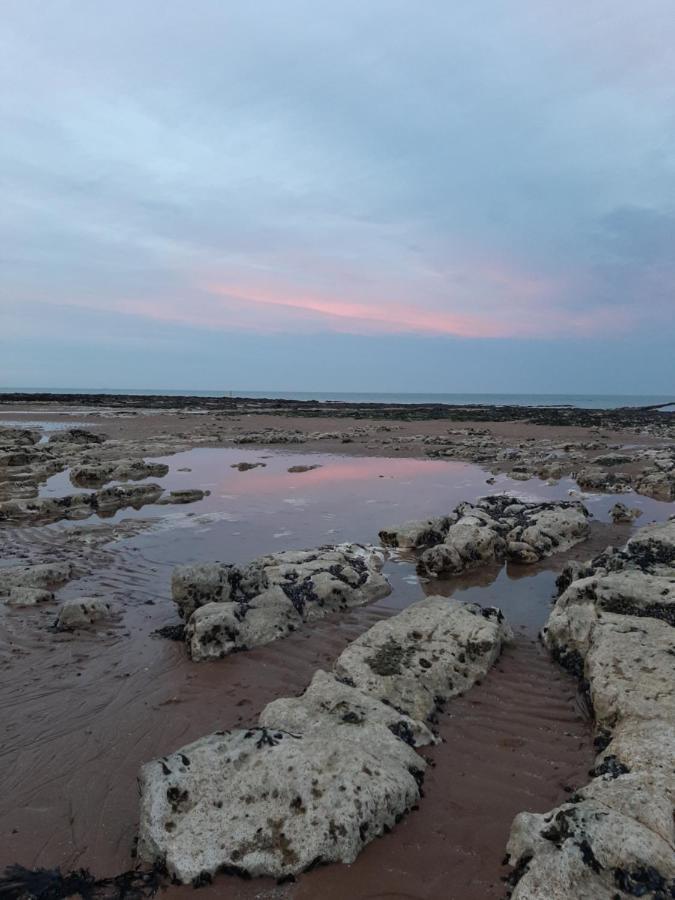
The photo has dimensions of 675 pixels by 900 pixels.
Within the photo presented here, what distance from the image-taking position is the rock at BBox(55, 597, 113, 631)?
845cm

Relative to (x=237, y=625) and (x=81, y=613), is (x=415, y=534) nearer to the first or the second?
(x=237, y=625)

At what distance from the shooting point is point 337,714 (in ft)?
18.3

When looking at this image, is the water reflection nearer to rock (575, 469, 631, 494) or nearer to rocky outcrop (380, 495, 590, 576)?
rocky outcrop (380, 495, 590, 576)

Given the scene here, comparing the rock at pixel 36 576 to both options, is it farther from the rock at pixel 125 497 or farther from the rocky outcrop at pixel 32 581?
the rock at pixel 125 497

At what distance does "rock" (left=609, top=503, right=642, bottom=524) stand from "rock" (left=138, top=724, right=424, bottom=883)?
40.7ft

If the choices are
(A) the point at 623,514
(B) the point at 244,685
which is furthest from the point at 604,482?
(B) the point at 244,685

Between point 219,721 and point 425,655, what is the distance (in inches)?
105

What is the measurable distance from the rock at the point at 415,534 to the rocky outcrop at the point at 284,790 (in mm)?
6871

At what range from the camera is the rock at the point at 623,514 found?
49.4ft

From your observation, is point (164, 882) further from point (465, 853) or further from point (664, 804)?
point (664, 804)

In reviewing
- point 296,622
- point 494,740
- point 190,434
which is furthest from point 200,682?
point 190,434

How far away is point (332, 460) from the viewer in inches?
1094

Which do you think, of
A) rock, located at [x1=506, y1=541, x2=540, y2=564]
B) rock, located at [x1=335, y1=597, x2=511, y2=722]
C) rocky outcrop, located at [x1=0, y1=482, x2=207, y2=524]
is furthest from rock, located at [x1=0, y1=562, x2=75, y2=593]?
rock, located at [x1=506, y1=541, x2=540, y2=564]

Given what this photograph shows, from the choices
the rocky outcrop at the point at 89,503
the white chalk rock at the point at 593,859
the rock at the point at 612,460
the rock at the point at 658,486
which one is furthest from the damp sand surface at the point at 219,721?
the rock at the point at 612,460
